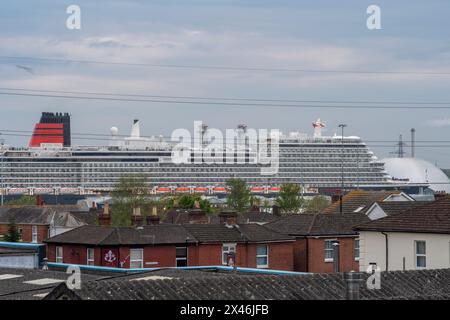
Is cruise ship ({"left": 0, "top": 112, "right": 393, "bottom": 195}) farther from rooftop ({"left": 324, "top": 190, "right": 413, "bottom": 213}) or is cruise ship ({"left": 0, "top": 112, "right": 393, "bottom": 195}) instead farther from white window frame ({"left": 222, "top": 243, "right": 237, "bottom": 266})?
white window frame ({"left": 222, "top": 243, "right": 237, "bottom": 266})

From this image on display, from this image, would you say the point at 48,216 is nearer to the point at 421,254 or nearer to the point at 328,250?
the point at 328,250

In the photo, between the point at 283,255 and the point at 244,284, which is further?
the point at 283,255

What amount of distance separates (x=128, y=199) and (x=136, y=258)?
35.4 meters

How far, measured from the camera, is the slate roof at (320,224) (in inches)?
1930

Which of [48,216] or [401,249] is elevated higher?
[401,249]

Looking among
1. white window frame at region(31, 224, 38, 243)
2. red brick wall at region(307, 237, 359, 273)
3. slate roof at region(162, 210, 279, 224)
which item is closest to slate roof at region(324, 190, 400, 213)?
slate roof at region(162, 210, 279, 224)

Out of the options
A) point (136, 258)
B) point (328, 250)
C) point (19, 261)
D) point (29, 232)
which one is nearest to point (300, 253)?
point (328, 250)

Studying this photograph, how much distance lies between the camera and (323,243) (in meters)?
48.8

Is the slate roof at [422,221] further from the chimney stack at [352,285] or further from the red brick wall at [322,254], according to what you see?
the chimney stack at [352,285]

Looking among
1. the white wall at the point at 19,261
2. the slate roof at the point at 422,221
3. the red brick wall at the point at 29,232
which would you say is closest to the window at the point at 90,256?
the white wall at the point at 19,261

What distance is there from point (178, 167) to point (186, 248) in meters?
141
